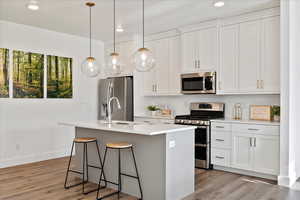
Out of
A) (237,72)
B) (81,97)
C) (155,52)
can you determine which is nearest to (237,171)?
(237,72)

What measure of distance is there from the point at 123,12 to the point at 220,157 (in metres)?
2.99

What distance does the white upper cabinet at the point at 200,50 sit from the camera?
4.62m

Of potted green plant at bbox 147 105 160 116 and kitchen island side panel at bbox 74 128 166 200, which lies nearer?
kitchen island side panel at bbox 74 128 166 200

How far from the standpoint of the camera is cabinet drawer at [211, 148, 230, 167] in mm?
4270

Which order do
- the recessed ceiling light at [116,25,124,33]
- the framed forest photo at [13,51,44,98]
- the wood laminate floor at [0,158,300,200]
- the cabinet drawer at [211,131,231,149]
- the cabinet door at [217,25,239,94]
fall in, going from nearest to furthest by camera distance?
the wood laminate floor at [0,158,300,200]
the cabinet drawer at [211,131,231,149]
the cabinet door at [217,25,239,94]
the framed forest photo at [13,51,44,98]
the recessed ceiling light at [116,25,124,33]

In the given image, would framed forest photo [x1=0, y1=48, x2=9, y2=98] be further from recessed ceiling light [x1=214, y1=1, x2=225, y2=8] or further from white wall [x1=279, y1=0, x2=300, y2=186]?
white wall [x1=279, y1=0, x2=300, y2=186]

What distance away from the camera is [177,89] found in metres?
5.24

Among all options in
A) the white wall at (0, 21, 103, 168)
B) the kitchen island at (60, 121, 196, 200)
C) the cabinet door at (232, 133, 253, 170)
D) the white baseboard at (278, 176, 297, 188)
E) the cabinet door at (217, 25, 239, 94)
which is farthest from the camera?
the white wall at (0, 21, 103, 168)

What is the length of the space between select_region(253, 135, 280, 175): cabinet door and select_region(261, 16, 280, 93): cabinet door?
2.59 feet

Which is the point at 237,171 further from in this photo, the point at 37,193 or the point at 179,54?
the point at 37,193

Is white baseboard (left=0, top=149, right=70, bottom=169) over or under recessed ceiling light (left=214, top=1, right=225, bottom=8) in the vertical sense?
under

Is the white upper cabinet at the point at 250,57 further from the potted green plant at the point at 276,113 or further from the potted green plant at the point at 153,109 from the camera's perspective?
the potted green plant at the point at 153,109

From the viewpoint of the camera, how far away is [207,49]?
4691mm

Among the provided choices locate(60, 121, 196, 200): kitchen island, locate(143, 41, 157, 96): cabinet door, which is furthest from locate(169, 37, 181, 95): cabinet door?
locate(60, 121, 196, 200): kitchen island
